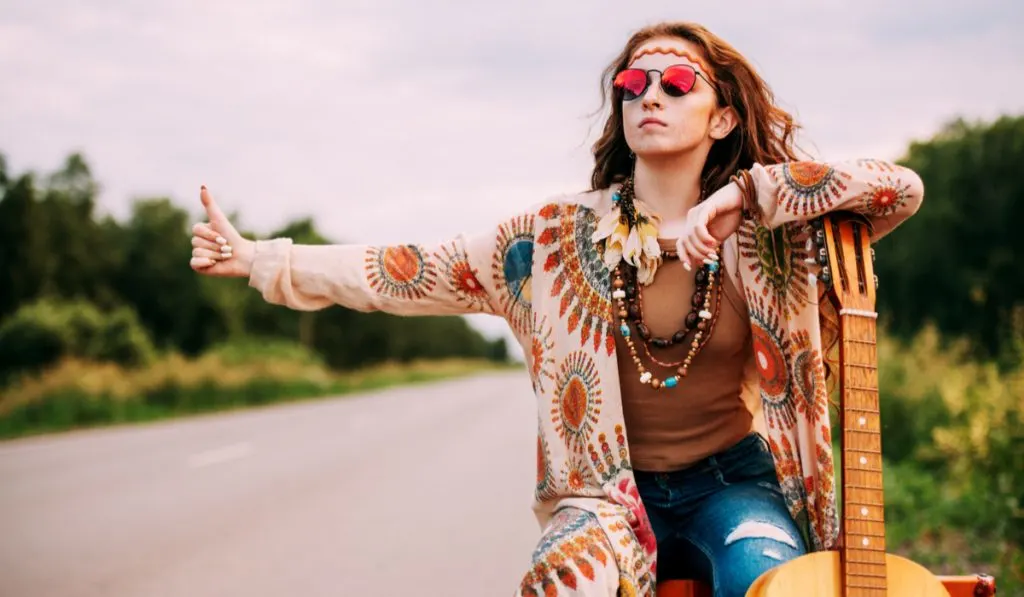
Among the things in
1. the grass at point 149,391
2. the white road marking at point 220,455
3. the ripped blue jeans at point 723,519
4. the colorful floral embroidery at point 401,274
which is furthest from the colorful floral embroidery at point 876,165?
the grass at point 149,391

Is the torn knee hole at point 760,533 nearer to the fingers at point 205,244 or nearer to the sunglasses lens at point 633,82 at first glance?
the sunglasses lens at point 633,82

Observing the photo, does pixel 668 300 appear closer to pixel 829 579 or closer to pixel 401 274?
pixel 401 274

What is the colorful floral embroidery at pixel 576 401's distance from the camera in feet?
8.55

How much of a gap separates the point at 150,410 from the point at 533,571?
19.3m

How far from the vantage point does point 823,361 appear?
261cm

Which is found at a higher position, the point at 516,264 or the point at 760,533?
the point at 516,264

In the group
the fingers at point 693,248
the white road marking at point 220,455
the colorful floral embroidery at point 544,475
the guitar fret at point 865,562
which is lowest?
the white road marking at point 220,455

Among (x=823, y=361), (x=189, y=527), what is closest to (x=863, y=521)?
(x=823, y=361)

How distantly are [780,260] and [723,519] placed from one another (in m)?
0.65

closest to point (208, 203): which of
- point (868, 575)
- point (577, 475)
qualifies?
point (577, 475)

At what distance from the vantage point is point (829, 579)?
216 centimetres

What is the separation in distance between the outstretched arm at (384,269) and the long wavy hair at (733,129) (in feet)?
1.25

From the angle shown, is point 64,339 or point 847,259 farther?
point 64,339

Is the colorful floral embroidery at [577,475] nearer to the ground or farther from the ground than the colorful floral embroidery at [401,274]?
nearer to the ground
